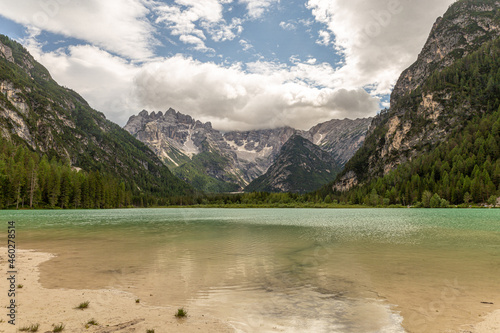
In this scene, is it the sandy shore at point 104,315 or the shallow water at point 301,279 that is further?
the shallow water at point 301,279

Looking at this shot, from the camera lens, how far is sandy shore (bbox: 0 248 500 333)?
44.0 ft

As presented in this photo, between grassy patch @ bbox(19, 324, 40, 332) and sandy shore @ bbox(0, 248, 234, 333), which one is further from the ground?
grassy patch @ bbox(19, 324, 40, 332)

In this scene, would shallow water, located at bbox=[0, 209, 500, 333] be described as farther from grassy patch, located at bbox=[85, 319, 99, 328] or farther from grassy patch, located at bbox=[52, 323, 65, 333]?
grassy patch, located at bbox=[52, 323, 65, 333]

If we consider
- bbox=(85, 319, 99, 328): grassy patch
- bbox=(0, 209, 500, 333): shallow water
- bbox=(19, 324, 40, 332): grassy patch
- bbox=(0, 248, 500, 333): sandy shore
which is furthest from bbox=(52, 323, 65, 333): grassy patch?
bbox=(0, 209, 500, 333): shallow water

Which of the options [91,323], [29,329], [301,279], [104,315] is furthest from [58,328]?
[301,279]

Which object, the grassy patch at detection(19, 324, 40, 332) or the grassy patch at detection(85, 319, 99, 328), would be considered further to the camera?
the grassy patch at detection(85, 319, 99, 328)

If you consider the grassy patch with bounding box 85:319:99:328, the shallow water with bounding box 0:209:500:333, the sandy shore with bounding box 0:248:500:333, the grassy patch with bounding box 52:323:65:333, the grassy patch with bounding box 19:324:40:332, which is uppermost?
the grassy patch with bounding box 19:324:40:332

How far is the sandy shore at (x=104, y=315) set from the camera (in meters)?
13.4

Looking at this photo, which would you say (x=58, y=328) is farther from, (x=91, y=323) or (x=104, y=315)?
(x=104, y=315)

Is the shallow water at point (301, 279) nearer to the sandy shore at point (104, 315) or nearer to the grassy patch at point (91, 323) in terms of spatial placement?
the sandy shore at point (104, 315)

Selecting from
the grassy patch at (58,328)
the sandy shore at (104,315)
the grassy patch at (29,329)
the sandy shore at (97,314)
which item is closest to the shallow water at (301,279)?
the sandy shore at (104,315)

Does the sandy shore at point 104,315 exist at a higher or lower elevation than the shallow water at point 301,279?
higher

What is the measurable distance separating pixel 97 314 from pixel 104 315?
17.6 inches

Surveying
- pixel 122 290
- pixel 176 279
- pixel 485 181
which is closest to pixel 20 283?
pixel 122 290
